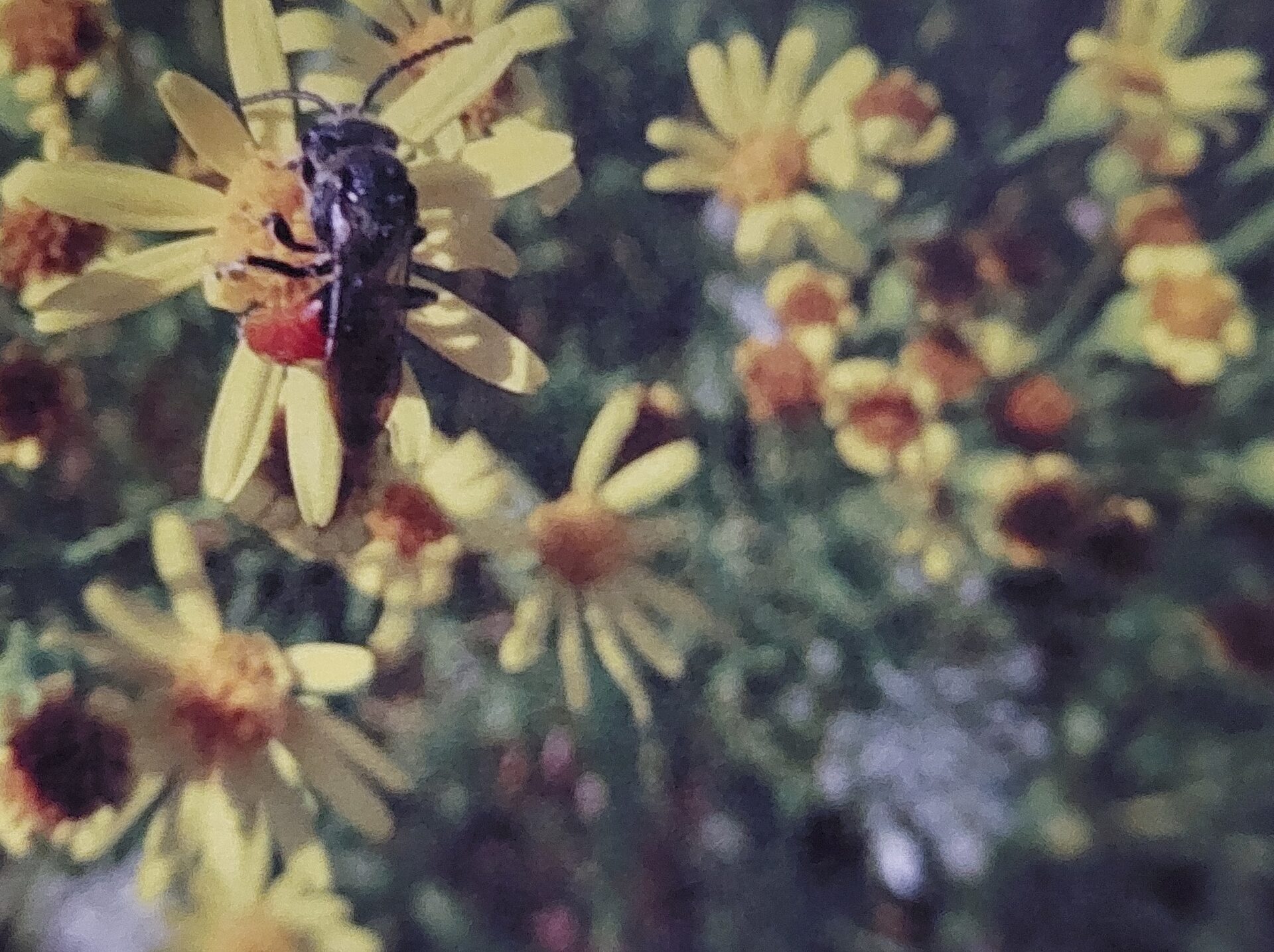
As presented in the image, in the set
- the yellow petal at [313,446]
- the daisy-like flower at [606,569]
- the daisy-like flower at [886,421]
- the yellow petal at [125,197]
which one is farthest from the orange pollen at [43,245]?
the daisy-like flower at [886,421]

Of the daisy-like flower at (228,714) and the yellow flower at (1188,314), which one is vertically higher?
the yellow flower at (1188,314)

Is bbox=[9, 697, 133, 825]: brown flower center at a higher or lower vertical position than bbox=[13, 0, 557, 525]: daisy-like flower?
lower

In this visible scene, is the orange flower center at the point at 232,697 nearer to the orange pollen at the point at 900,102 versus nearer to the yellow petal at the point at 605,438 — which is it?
the yellow petal at the point at 605,438

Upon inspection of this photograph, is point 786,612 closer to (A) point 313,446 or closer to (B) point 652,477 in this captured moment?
(B) point 652,477

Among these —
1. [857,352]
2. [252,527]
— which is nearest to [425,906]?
[252,527]

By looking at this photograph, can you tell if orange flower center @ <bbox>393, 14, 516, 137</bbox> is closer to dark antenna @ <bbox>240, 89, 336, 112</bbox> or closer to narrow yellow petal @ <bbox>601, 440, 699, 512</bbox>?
dark antenna @ <bbox>240, 89, 336, 112</bbox>

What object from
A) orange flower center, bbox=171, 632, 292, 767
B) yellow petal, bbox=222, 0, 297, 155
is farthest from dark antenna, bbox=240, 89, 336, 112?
orange flower center, bbox=171, 632, 292, 767
